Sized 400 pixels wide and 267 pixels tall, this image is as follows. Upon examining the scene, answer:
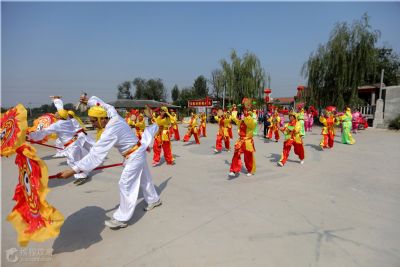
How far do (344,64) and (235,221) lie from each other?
1813 cm

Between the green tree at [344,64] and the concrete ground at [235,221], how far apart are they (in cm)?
1385

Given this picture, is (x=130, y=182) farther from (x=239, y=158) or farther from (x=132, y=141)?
(x=239, y=158)

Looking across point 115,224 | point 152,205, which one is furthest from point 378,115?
point 115,224

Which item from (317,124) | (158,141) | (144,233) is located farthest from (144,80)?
(144,233)

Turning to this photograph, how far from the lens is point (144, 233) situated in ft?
10.2

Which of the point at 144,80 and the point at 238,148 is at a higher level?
the point at 144,80

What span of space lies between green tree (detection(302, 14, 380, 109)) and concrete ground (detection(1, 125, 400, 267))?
13850mm

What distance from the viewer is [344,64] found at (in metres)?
17.3

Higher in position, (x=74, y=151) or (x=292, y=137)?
(x=292, y=137)

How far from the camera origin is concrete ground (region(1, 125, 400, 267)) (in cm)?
264

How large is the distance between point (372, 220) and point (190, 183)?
10.3ft

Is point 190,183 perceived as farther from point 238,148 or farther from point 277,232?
point 277,232

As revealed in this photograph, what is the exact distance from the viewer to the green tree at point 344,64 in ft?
56.3

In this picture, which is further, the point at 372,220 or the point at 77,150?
the point at 77,150
